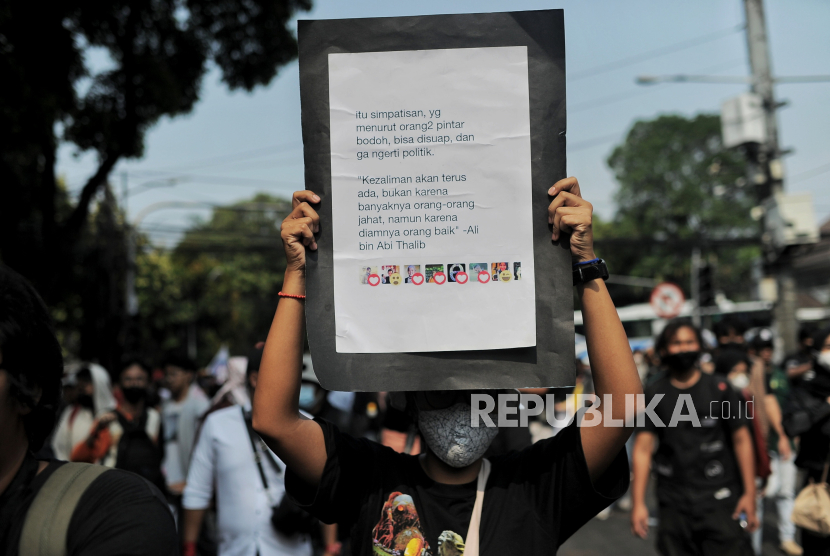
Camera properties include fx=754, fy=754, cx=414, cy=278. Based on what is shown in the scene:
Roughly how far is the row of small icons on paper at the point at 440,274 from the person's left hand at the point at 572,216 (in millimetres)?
139

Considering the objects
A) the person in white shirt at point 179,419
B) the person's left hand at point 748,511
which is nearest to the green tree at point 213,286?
the person in white shirt at point 179,419

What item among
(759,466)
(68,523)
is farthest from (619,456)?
(759,466)

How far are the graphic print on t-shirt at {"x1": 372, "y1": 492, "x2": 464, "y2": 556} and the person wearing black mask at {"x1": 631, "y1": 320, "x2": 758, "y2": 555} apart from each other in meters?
3.12

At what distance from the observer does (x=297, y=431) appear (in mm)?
1925

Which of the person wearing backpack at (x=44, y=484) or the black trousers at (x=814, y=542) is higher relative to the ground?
the person wearing backpack at (x=44, y=484)

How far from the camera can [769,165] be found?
484 inches

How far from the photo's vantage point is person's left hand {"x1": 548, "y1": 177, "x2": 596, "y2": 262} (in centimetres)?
182

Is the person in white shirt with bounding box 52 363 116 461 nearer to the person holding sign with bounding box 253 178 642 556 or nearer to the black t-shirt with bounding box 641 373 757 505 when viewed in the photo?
the black t-shirt with bounding box 641 373 757 505

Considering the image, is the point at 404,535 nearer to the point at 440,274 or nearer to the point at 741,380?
the point at 440,274

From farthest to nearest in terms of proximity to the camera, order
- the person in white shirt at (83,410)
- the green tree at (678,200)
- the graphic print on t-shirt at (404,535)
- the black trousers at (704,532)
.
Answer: the green tree at (678,200) → the person in white shirt at (83,410) → the black trousers at (704,532) → the graphic print on t-shirt at (404,535)

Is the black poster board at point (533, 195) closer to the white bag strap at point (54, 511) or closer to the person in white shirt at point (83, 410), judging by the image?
the white bag strap at point (54, 511)

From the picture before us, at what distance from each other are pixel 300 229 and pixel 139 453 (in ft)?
12.6

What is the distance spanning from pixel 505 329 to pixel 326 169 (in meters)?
0.60

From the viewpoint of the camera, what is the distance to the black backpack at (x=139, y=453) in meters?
5.02
